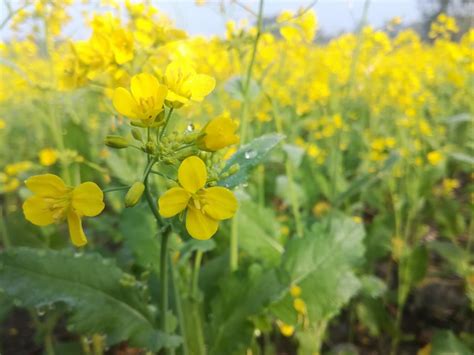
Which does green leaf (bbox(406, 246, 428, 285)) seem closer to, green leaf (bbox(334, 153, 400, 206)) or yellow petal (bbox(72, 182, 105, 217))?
green leaf (bbox(334, 153, 400, 206))

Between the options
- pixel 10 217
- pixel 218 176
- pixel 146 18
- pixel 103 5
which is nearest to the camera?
pixel 218 176

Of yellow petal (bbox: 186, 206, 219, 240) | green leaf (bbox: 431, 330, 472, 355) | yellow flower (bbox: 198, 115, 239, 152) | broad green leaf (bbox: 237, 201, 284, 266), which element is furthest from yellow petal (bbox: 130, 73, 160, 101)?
green leaf (bbox: 431, 330, 472, 355)

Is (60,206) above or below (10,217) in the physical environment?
above

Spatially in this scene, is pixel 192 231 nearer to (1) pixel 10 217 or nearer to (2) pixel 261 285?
(2) pixel 261 285

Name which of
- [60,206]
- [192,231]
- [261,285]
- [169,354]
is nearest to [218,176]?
[192,231]

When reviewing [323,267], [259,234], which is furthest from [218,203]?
[259,234]

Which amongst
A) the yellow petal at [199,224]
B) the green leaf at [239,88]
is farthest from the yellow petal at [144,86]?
the green leaf at [239,88]
